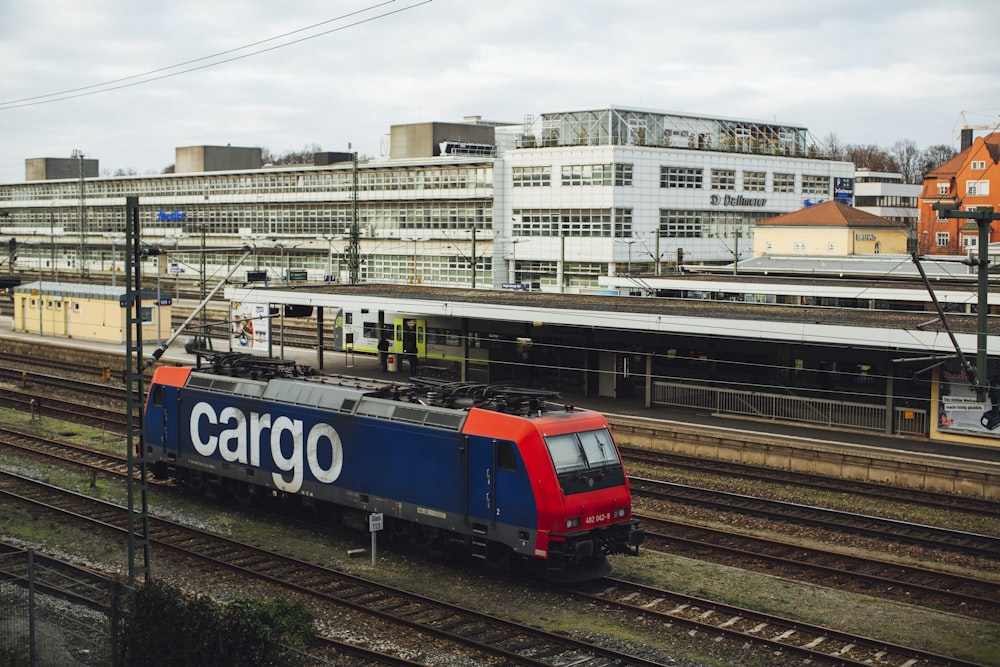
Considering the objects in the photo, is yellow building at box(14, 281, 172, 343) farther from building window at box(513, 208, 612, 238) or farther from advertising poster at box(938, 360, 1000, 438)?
advertising poster at box(938, 360, 1000, 438)

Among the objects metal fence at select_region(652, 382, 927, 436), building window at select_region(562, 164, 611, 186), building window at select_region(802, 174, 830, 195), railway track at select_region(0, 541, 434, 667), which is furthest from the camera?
building window at select_region(802, 174, 830, 195)

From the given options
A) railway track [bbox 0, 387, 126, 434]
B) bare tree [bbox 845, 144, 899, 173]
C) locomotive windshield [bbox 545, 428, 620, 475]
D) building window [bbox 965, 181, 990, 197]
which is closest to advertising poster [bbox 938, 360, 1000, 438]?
locomotive windshield [bbox 545, 428, 620, 475]

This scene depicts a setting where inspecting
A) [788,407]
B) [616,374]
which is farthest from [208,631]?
[616,374]

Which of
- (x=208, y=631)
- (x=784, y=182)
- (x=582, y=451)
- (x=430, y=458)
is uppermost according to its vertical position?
(x=784, y=182)

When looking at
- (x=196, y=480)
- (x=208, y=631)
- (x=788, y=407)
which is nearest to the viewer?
(x=208, y=631)

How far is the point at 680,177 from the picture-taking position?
75812mm

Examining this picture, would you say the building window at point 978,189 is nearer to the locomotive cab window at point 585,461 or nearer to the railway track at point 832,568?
the railway track at point 832,568

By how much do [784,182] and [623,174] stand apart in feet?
63.9

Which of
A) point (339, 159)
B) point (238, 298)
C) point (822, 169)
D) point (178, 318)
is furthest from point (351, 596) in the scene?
point (339, 159)

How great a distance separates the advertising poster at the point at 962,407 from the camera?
28.2 metres

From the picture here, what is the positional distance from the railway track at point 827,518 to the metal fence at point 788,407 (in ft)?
26.7

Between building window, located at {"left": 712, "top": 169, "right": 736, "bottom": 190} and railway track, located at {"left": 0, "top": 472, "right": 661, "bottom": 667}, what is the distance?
61951mm

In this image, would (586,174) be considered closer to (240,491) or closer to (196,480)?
(196,480)

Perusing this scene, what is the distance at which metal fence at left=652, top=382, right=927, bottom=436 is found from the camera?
99.4 feet
